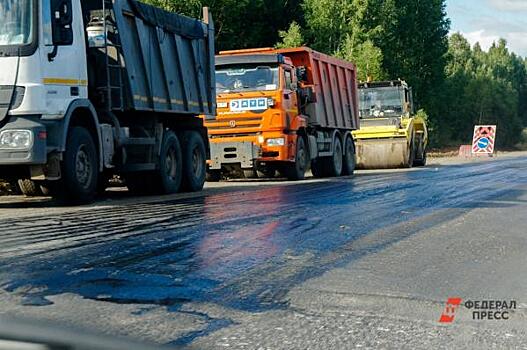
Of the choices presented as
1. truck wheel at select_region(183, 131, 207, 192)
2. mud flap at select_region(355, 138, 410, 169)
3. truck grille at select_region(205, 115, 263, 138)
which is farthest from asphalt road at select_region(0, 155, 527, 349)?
mud flap at select_region(355, 138, 410, 169)

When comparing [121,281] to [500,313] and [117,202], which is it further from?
[117,202]

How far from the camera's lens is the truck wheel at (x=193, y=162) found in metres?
14.8

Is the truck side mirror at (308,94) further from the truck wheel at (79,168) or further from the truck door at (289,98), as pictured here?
the truck wheel at (79,168)

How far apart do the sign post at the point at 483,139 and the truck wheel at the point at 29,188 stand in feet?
109

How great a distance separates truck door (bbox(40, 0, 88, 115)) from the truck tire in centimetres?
1178

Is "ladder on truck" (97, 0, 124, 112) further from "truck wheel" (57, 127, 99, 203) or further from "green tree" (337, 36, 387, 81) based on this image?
"green tree" (337, 36, 387, 81)

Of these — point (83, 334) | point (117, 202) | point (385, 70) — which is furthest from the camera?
point (385, 70)

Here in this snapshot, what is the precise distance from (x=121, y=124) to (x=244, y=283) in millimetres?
7877

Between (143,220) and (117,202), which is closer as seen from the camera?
(143,220)

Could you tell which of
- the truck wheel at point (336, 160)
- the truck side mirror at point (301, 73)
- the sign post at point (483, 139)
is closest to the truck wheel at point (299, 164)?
the truck side mirror at point (301, 73)

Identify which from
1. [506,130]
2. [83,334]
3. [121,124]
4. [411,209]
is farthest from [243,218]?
[506,130]

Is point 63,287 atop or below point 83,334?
below

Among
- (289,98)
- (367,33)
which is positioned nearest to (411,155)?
(289,98)

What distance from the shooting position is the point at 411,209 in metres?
10.5
